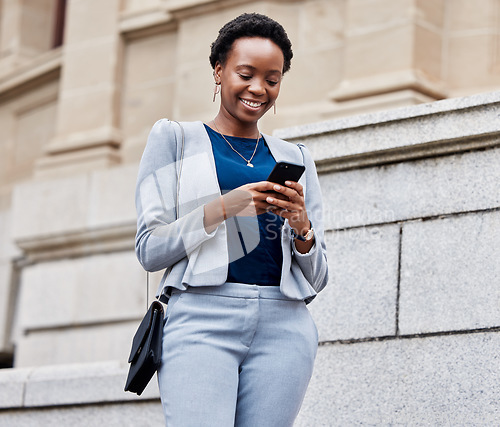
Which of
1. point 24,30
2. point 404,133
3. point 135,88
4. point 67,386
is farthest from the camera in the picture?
point 24,30

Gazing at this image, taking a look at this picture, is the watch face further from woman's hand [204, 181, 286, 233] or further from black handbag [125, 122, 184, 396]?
black handbag [125, 122, 184, 396]

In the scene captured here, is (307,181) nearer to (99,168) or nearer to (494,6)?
(494,6)

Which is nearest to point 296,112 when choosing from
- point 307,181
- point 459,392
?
point 459,392

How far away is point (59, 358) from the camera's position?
9.34 meters

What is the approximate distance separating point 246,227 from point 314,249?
244mm

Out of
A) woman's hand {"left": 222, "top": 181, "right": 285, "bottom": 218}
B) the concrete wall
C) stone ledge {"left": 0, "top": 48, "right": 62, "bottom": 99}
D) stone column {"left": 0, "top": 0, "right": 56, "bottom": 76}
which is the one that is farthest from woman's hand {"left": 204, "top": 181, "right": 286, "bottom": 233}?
stone column {"left": 0, "top": 0, "right": 56, "bottom": 76}

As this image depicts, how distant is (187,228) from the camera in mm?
3268

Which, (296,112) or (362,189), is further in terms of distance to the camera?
(296,112)

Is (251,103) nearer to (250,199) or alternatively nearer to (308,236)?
(250,199)

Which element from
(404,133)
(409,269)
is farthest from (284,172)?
(404,133)

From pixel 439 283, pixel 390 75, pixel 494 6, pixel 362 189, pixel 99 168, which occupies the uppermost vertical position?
pixel 494 6

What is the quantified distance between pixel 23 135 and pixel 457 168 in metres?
7.61

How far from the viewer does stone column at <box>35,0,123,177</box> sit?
9859mm

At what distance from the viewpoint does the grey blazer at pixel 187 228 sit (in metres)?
3.27
